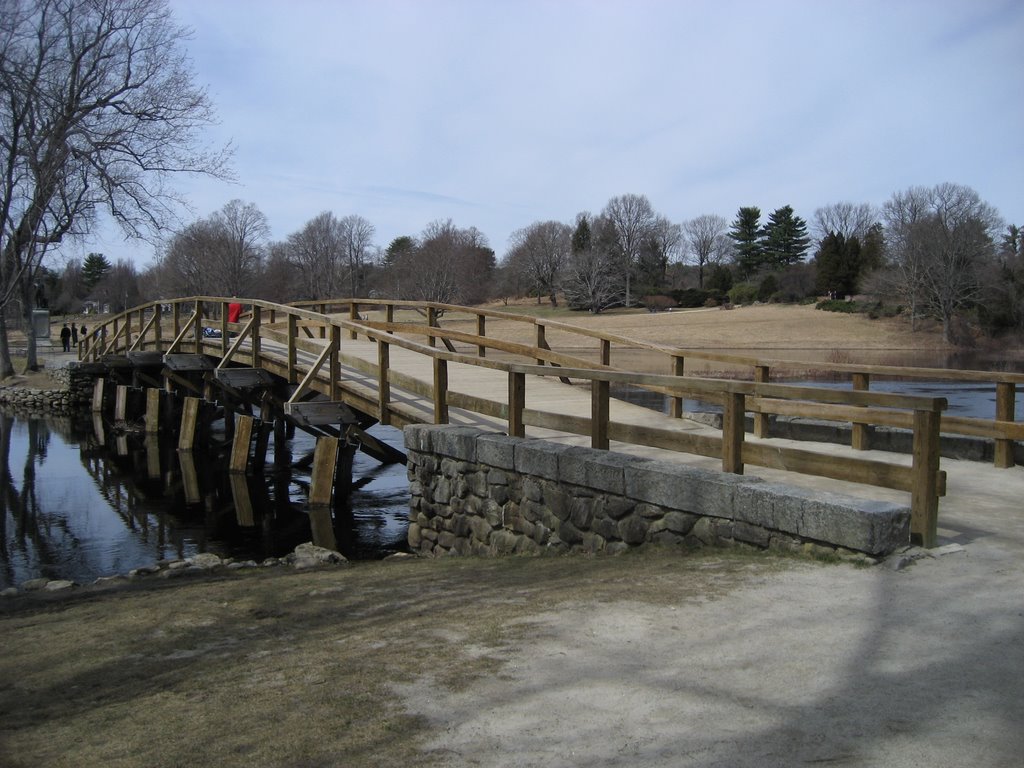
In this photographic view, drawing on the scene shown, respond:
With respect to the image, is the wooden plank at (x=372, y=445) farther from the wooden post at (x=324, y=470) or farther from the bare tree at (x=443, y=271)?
the bare tree at (x=443, y=271)

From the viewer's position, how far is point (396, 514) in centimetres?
1256

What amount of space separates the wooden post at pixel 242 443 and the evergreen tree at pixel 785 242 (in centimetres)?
8917

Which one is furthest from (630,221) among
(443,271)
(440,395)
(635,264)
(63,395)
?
(440,395)

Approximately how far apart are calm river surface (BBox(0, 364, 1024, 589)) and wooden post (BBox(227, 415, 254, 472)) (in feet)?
0.90

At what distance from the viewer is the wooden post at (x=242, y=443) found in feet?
49.0

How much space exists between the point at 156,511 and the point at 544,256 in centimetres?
7728

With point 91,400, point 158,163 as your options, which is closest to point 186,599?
point 91,400

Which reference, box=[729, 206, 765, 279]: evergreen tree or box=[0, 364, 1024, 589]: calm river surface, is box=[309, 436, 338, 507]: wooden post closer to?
box=[0, 364, 1024, 589]: calm river surface

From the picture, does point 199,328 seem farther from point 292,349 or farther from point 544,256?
point 544,256

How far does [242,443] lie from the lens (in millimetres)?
Result: 15180

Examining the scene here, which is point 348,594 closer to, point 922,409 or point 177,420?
point 922,409

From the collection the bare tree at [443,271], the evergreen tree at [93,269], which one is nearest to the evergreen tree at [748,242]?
the bare tree at [443,271]

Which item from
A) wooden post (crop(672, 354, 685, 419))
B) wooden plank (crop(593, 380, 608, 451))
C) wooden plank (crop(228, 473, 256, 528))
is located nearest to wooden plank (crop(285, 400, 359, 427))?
wooden plank (crop(228, 473, 256, 528))

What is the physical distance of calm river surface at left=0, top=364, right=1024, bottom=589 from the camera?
35.1ft
